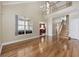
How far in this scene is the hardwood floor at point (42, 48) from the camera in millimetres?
2773

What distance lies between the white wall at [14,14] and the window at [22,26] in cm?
8

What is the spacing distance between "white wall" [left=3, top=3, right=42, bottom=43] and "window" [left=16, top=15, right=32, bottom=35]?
8 cm

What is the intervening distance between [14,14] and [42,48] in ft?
2.83

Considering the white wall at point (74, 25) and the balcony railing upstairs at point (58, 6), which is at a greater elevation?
the balcony railing upstairs at point (58, 6)

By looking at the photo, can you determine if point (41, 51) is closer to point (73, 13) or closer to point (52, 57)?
point (52, 57)

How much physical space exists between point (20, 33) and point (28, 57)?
501 mm

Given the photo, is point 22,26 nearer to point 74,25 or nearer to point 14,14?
point 14,14

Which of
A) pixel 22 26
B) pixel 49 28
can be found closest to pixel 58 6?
pixel 49 28

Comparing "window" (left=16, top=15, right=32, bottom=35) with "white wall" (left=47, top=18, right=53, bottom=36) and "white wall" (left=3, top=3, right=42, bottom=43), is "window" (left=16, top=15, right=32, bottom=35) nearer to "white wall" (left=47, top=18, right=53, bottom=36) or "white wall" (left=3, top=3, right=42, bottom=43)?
"white wall" (left=3, top=3, right=42, bottom=43)

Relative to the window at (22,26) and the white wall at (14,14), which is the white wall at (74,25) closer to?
the white wall at (14,14)

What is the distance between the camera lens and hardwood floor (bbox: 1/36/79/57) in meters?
2.77

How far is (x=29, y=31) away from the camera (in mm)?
2904

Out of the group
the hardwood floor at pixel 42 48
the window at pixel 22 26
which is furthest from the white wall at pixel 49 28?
the window at pixel 22 26

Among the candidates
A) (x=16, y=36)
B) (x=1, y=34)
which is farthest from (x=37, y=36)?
(x=1, y=34)
